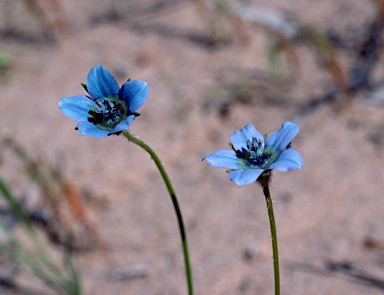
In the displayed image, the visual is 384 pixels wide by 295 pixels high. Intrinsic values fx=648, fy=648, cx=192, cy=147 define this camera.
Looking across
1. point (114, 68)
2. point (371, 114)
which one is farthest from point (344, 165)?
point (114, 68)

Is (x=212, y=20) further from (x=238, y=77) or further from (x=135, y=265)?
(x=135, y=265)

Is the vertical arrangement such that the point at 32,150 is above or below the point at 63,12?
below

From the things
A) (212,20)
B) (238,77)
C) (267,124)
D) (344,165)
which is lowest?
(344,165)

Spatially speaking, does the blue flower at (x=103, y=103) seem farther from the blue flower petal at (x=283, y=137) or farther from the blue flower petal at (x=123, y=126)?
the blue flower petal at (x=283, y=137)

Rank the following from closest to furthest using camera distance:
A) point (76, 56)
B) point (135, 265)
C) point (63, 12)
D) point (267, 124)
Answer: point (135, 265)
point (267, 124)
point (76, 56)
point (63, 12)

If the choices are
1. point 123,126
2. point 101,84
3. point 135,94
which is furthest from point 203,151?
Answer: point 123,126

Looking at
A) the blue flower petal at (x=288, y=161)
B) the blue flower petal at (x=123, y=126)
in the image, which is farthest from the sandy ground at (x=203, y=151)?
the blue flower petal at (x=123, y=126)
